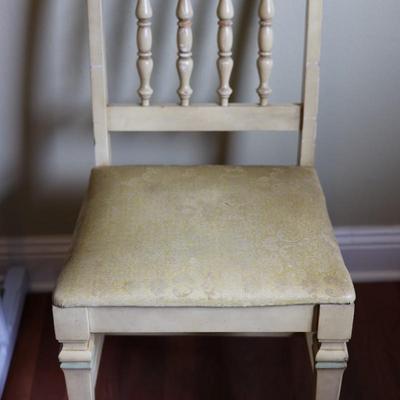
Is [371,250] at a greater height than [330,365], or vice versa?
[330,365]

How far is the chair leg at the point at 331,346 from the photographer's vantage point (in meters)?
1.03

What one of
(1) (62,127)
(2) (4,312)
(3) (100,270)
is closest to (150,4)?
(1) (62,127)

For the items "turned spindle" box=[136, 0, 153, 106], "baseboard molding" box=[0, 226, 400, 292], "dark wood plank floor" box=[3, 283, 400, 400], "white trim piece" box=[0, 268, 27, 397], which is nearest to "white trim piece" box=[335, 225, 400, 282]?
"baseboard molding" box=[0, 226, 400, 292]

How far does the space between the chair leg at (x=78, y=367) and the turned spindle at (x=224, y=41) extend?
20.3 inches

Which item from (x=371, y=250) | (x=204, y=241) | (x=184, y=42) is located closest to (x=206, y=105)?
(x=184, y=42)

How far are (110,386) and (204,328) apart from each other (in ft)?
1.48

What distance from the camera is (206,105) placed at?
130 cm

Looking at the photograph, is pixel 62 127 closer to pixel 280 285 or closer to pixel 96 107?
pixel 96 107

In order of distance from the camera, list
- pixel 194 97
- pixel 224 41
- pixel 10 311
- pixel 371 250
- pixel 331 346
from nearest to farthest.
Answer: pixel 331 346, pixel 224 41, pixel 194 97, pixel 10 311, pixel 371 250

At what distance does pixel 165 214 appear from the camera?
1156mm

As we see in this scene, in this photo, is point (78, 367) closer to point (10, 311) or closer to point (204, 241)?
point (204, 241)

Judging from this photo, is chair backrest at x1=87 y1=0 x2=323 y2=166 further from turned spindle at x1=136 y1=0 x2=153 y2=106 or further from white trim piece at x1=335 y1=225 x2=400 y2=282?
white trim piece at x1=335 y1=225 x2=400 y2=282

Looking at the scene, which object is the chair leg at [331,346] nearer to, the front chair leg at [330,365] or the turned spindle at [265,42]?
the front chair leg at [330,365]

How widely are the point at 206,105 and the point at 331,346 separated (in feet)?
1.64
